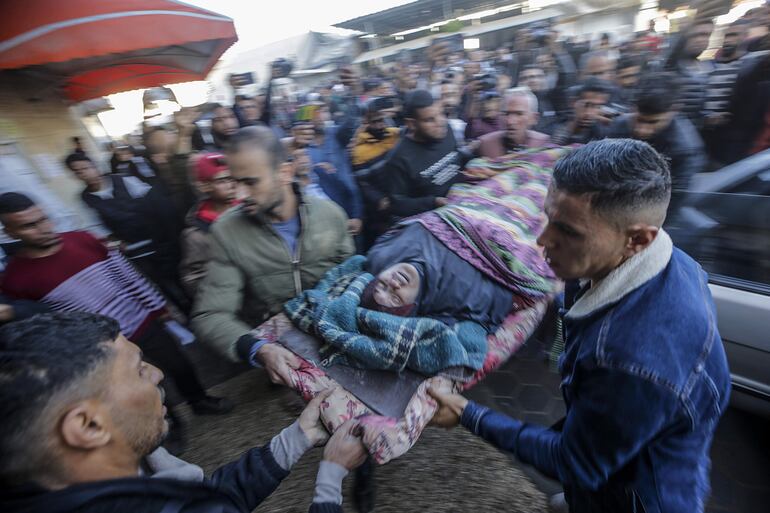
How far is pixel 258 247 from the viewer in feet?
7.22

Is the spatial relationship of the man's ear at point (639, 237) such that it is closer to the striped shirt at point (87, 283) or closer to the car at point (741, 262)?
the car at point (741, 262)

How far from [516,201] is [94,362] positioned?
8.62 feet

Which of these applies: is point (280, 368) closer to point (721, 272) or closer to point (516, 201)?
point (516, 201)

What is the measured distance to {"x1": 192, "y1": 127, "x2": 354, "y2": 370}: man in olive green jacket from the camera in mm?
2102

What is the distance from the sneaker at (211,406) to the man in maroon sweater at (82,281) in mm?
223

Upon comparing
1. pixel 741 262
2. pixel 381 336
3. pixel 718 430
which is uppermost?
pixel 381 336

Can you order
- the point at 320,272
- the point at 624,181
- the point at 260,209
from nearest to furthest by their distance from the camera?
the point at 624,181 < the point at 260,209 < the point at 320,272

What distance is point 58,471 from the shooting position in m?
0.86

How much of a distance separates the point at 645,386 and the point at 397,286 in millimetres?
1328

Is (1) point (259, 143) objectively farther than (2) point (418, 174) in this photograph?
No

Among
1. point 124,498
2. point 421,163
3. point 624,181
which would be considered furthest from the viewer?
point 421,163

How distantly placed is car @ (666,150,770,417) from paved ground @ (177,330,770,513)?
0.70ft

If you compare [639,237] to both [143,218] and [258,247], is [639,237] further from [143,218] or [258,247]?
[143,218]

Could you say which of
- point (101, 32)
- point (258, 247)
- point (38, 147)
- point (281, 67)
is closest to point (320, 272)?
point (258, 247)
